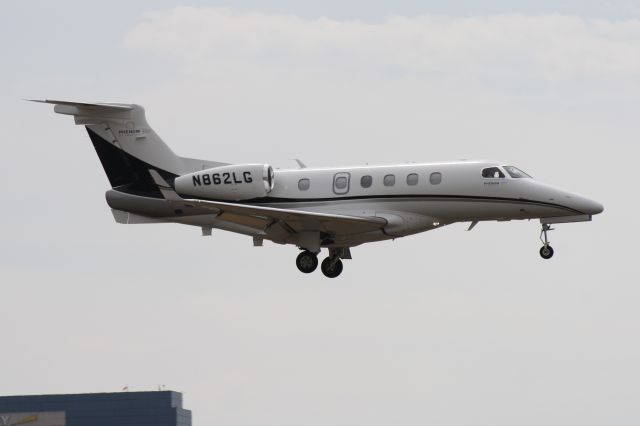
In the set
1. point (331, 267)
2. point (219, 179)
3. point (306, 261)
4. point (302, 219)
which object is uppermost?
point (219, 179)

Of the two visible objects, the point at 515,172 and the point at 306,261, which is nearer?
the point at 515,172

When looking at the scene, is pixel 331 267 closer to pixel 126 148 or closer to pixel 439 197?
pixel 439 197

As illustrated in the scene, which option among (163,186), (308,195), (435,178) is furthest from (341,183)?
(163,186)

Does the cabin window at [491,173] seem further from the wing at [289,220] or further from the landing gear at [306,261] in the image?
the landing gear at [306,261]

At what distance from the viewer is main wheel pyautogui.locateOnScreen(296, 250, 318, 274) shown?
40.5m

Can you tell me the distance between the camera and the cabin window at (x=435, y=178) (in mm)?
39156

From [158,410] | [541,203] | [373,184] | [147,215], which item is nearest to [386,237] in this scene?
[373,184]

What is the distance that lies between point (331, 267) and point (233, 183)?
407 cm

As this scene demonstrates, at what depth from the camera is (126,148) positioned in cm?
4269

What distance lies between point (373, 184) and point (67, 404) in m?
68.1

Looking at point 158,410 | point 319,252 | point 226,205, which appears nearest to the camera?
point 226,205

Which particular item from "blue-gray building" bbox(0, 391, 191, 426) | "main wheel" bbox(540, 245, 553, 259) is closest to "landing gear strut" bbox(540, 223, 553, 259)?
"main wheel" bbox(540, 245, 553, 259)

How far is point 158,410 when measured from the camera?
101375mm

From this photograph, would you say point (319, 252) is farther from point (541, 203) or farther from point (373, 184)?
point (541, 203)
